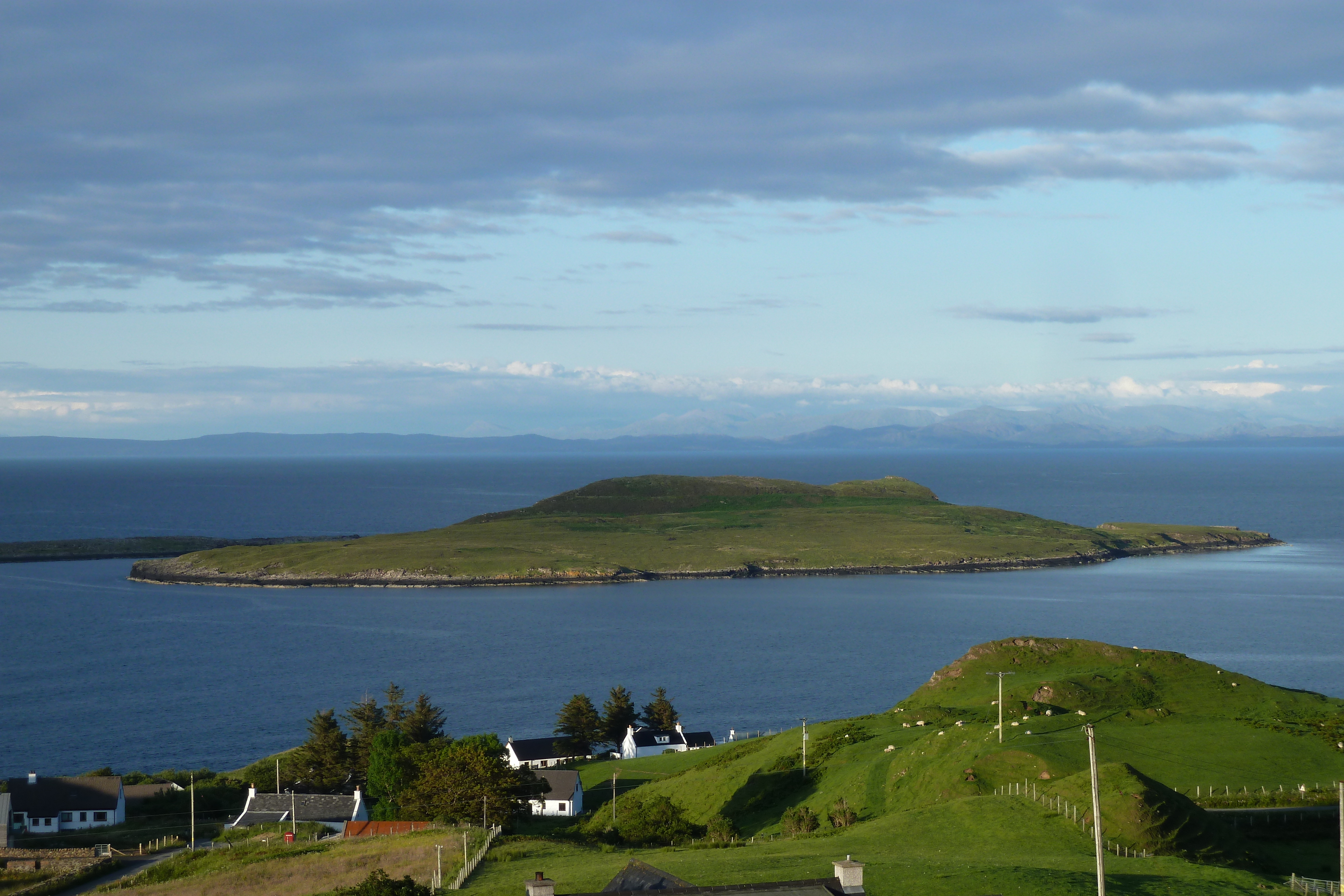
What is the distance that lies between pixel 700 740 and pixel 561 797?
1971cm

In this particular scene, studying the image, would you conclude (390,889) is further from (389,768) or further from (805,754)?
(389,768)

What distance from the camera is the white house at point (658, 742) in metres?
85.6

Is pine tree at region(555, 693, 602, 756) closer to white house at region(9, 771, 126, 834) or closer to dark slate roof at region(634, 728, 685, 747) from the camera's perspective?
dark slate roof at region(634, 728, 685, 747)

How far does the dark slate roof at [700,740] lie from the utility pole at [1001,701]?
20.7 metres

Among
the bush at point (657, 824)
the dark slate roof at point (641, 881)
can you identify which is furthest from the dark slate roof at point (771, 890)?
the bush at point (657, 824)

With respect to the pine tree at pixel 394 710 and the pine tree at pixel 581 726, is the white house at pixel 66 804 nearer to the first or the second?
the pine tree at pixel 394 710

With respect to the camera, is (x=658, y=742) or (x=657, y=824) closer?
(x=657, y=824)

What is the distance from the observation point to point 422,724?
79.7 metres

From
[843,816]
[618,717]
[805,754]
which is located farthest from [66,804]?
[843,816]

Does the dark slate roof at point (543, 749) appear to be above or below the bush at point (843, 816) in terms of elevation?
below

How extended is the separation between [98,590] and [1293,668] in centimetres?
15984

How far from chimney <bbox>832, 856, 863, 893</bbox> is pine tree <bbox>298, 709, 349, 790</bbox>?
51.6m

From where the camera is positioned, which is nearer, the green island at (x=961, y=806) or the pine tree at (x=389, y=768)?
the green island at (x=961, y=806)

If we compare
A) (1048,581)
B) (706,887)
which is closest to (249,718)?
(706,887)
